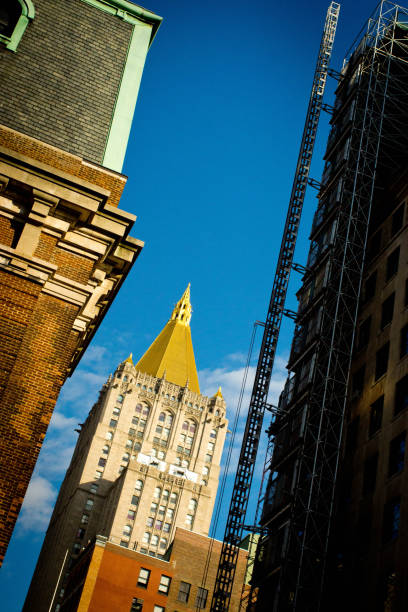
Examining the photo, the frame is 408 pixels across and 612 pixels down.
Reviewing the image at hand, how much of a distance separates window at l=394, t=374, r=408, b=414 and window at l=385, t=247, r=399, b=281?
28.6 feet

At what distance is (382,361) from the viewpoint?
42531 mm

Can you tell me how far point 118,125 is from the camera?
19.5 meters

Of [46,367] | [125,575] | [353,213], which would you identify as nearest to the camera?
[46,367]

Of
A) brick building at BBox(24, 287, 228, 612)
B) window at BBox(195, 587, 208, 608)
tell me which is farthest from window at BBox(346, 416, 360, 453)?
brick building at BBox(24, 287, 228, 612)

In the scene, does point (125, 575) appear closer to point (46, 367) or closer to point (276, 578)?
point (276, 578)

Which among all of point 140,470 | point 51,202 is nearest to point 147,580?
point 140,470

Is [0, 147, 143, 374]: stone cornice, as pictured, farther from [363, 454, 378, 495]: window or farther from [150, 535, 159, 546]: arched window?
[150, 535, 159, 546]: arched window

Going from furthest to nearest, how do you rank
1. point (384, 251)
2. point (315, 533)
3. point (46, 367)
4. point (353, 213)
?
point (353, 213) < point (384, 251) < point (315, 533) < point (46, 367)

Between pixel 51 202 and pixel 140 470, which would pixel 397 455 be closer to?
pixel 51 202

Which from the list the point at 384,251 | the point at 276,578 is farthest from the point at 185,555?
the point at 384,251

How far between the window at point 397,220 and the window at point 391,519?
17903 mm

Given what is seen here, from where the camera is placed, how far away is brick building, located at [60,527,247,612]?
8194 centimetres

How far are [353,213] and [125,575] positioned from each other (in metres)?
50.3

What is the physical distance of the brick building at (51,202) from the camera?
15961 mm
